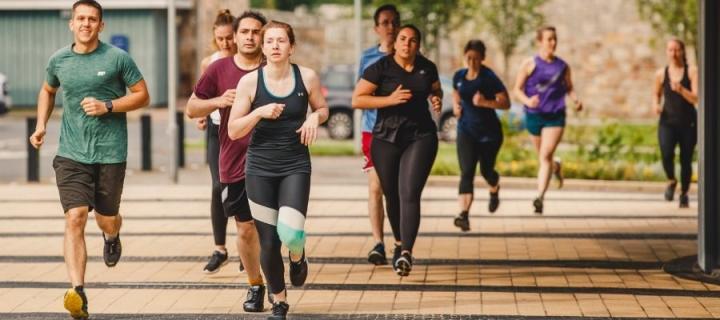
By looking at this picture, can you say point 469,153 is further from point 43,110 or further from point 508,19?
point 508,19

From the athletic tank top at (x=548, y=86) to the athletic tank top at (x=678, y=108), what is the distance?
1418 millimetres

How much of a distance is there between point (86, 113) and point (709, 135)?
3967 mm

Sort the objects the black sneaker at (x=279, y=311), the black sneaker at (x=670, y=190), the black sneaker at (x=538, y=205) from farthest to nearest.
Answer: the black sneaker at (x=670, y=190) → the black sneaker at (x=538, y=205) → the black sneaker at (x=279, y=311)

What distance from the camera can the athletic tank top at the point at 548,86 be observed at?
14.8 m

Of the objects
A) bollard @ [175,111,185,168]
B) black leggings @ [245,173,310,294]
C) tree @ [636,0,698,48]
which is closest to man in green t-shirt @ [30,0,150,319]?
black leggings @ [245,173,310,294]

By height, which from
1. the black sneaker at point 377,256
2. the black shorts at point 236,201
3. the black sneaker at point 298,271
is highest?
the black shorts at point 236,201

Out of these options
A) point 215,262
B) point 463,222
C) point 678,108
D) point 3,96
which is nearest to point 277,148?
point 215,262

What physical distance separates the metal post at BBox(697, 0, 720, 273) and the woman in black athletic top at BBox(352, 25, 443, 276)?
1707 millimetres

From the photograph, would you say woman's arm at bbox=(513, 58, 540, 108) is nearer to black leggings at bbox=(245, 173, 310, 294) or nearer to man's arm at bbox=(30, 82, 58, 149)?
man's arm at bbox=(30, 82, 58, 149)

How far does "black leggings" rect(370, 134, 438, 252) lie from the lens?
10.5 m

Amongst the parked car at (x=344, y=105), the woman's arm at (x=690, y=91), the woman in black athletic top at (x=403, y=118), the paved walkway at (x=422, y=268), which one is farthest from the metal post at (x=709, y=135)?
the parked car at (x=344, y=105)

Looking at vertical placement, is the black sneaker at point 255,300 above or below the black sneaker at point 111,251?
below

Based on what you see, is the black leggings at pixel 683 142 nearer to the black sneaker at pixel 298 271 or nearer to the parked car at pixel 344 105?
the black sneaker at pixel 298 271

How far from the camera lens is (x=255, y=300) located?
9062mm
